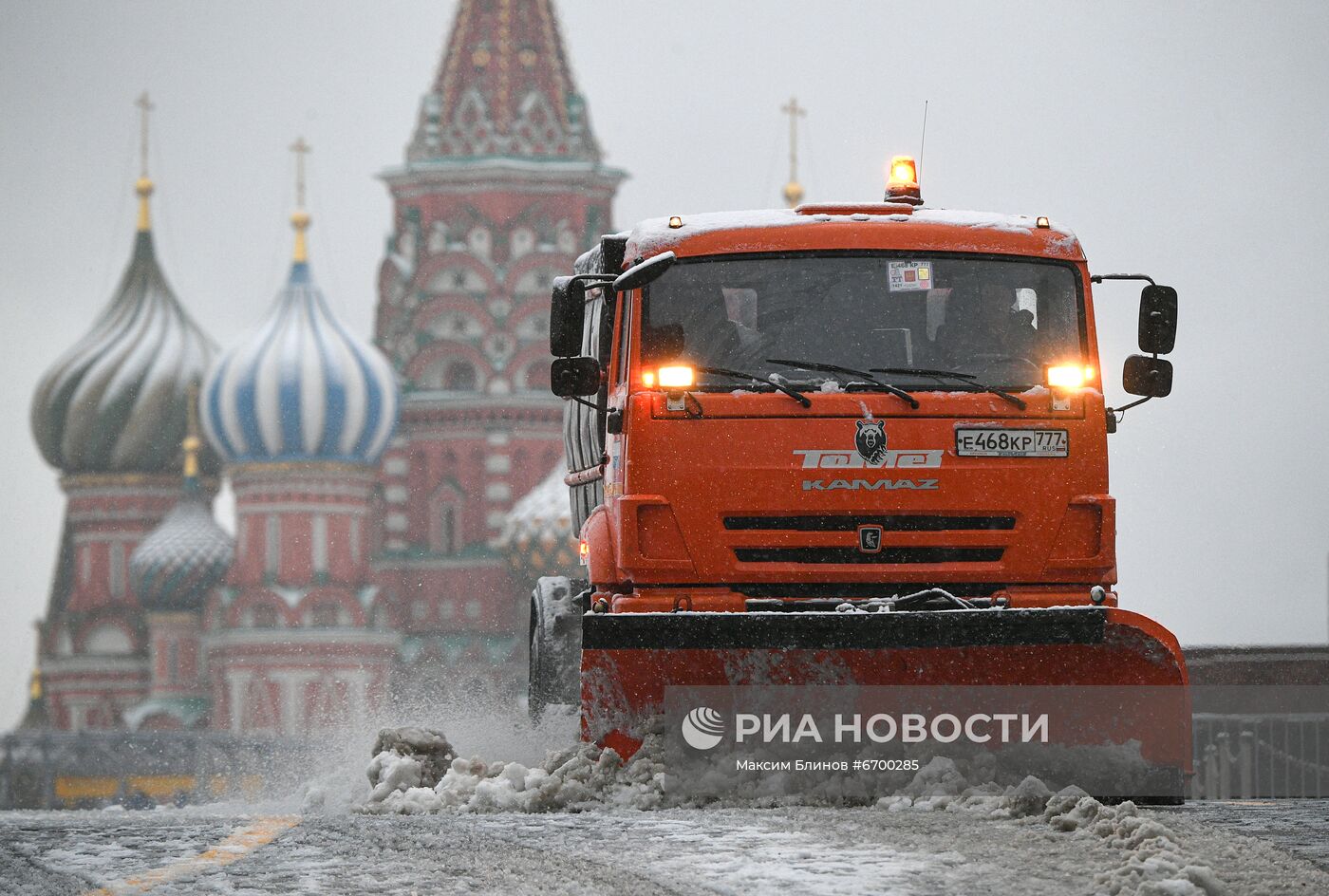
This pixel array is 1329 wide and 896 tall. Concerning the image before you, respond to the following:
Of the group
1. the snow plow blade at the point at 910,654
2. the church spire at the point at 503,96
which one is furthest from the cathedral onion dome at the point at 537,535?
the snow plow blade at the point at 910,654

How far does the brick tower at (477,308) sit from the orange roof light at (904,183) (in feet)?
284

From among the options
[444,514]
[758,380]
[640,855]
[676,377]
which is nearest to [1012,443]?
[758,380]

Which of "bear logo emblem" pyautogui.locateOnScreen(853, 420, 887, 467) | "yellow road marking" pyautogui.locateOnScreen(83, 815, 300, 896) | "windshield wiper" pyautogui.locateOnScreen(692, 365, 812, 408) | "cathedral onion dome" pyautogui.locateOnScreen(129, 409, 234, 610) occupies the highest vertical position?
"cathedral onion dome" pyautogui.locateOnScreen(129, 409, 234, 610)

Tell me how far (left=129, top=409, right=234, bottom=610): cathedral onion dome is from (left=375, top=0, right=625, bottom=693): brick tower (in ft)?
18.2

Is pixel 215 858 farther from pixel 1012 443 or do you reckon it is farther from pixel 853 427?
pixel 1012 443

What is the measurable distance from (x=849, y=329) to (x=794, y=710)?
1.53 metres

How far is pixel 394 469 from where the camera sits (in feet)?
343

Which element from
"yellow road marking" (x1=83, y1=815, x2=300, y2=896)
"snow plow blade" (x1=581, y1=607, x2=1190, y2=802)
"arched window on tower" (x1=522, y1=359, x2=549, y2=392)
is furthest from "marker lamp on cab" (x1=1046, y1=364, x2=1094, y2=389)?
"arched window on tower" (x1=522, y1=359, x2=549, y2=392)

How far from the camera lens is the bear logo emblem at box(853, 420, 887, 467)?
11.4 m

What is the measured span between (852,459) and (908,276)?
85cm

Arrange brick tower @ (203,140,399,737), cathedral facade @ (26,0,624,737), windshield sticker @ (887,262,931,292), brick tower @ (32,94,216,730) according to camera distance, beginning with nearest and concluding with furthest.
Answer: windshield sticker @ (887,262,931,292)
brick tower @ (203,140,399,737)
cathedral facade @ (26,0,624,737)
brick tower @ (32,94,216,730)

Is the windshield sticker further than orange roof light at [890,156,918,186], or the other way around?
orange roof light at [890,156,918,186]

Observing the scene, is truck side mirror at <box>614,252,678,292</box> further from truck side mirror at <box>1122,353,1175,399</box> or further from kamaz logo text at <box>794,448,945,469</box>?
truck side mirror at <box>1122,353,1175,399</box>

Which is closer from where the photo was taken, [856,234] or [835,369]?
[835,369]
